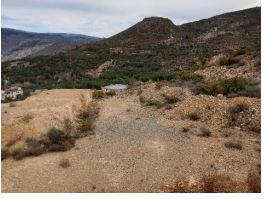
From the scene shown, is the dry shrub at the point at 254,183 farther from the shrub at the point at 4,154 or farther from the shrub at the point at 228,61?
the shrub at the point at 228,61

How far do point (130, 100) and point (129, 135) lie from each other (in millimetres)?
4354

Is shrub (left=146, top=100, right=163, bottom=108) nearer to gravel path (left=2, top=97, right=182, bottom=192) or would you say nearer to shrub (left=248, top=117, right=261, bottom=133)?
gravel path (left=2, top=97, right=182, bottom=192)

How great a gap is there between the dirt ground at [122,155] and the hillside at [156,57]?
15.0ft

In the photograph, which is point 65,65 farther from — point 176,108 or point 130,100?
point 176,108

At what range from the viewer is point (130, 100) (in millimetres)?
15070

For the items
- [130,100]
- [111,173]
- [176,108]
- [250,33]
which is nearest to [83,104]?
[130,100]

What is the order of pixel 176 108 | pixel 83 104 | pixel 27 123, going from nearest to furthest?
pixel 27 123 < pixel 176 108 < pixel 83 104

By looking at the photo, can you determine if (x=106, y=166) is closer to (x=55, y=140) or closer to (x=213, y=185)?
(x=55, y=140)

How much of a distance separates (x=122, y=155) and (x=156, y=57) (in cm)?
2579

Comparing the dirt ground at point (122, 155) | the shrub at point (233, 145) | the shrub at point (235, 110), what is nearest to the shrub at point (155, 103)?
the dirt ground at point (122, 155)

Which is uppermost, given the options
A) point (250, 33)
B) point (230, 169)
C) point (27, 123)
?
point (250, 33)

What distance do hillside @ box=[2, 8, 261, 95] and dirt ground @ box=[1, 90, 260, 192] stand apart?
4.59m

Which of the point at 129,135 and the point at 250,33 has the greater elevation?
the point at 250,33

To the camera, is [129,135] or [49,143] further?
[129,135]
